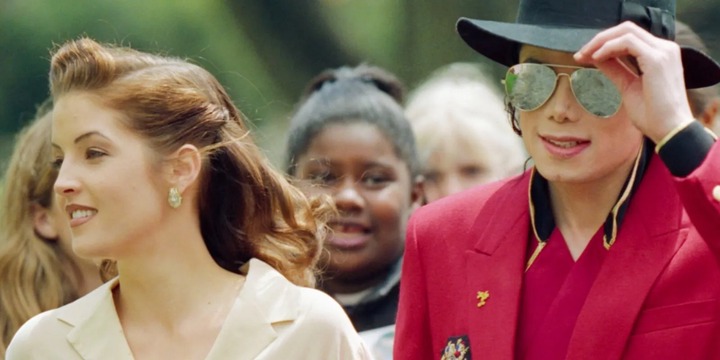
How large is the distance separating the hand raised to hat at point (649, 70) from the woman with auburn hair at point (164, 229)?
1.03 m

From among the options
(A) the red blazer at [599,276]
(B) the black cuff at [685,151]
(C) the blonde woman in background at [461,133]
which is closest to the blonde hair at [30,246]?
(C) the blonde woman in background at [461,133]

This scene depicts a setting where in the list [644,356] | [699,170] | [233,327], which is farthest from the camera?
[233,327]

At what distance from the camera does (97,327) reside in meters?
4.45

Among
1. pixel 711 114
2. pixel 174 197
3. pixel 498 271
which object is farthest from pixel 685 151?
pixel 711 114

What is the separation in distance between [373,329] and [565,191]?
2126 millimetres

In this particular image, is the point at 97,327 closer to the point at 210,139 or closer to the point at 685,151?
the point at 210,139

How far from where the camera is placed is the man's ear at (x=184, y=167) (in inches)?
177

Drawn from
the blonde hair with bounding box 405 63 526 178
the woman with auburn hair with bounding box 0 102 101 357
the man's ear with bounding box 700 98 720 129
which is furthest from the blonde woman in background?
the woman with auburn hair with bounding box 0 102 101 357

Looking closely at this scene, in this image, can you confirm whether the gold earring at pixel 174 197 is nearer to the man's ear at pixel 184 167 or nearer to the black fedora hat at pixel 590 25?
the man's ear at pixel 184 167

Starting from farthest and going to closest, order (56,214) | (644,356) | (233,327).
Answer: (56,214) → (233,327) → (644,356)

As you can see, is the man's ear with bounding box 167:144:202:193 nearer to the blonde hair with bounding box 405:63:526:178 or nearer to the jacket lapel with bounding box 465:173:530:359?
the jacket lapel with bounding box 465:173:530:359

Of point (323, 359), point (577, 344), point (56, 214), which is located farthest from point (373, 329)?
point (577, 344)

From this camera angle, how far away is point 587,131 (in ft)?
13.1

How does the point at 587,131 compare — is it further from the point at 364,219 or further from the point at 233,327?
the point at 364,219
